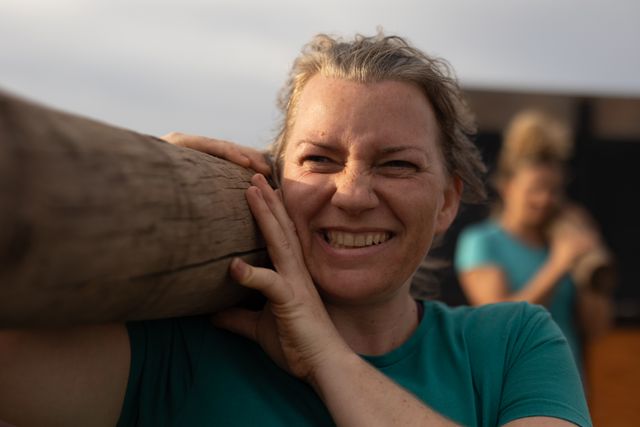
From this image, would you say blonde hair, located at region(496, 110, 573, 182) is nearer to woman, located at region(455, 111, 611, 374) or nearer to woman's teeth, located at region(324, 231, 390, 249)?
woman, located at region(455, 111, 611, 374)

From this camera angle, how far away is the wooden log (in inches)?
38.0

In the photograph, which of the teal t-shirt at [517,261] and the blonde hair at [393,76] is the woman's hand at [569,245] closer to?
the teal t-shirt at [517,261]

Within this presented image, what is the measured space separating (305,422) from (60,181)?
0.89 meters

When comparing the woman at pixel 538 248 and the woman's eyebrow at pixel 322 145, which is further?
the woman at pixel 538 248

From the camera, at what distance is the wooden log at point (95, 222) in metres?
0.97

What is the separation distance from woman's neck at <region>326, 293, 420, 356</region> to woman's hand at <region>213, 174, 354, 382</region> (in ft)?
0.59

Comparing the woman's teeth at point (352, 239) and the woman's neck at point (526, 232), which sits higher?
the woman's teeth at point (352, 239)

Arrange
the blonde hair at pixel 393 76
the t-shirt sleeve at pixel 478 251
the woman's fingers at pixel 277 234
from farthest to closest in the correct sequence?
the t-shirt sleeve at pixel 478 251 → the blonde hair at pixel 393 76 → the woman's fingers at pixel 277 234

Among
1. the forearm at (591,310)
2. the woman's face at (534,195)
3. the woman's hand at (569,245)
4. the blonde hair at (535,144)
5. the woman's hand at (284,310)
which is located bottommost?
the forearm at (591,310)

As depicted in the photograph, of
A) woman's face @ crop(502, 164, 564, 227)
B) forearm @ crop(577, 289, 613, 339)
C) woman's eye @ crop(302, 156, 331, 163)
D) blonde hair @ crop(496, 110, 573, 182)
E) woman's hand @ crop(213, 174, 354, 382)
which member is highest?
woman's eye @ crop(302, 156, 331, 163)

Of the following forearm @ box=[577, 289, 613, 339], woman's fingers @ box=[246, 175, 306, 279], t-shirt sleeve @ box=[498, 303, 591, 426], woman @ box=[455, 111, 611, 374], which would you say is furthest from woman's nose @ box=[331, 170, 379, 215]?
forearm @ box=[577, 289, 613, 339]

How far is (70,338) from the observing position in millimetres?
1469

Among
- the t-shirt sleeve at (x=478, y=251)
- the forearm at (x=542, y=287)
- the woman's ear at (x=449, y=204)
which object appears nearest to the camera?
the woman's ear at (x=449, y=204)

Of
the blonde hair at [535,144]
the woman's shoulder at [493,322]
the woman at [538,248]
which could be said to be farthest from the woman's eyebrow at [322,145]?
the blonde hair at [535,144]
